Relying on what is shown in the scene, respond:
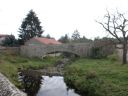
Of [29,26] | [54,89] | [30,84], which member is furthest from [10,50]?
[54,89]

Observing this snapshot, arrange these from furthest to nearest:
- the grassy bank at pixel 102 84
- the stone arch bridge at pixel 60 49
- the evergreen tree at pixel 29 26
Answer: the evergreen tree at pixel 29 26, the stone arch bridge at pixel 60 49, the grassy bank at pixel 102 84

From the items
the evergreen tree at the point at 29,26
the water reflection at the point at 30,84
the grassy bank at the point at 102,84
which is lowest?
the water reflection at the point at 30,84

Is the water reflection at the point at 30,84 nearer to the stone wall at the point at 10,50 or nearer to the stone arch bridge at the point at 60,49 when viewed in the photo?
the stone arch bridge at the point at 60,49

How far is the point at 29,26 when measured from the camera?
96000mm

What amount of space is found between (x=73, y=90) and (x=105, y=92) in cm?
747

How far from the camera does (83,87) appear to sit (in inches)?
1409

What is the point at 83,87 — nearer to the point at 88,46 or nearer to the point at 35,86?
the point at 35,86

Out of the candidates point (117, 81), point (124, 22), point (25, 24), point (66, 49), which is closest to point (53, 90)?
point (117, 81)

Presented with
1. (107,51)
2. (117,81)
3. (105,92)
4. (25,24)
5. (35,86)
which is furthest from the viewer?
(25,24)

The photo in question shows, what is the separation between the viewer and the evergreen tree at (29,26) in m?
95.9

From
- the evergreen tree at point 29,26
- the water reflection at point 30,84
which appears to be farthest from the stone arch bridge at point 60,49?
the water reflection at point 30,84

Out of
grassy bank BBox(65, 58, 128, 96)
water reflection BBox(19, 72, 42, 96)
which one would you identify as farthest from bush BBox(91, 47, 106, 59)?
grassy bank BBox(65, 58, 128, 96)

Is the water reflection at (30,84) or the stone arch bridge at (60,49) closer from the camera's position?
the water reflection at (30,84)

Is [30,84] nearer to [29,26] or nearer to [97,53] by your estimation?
[97,53]
